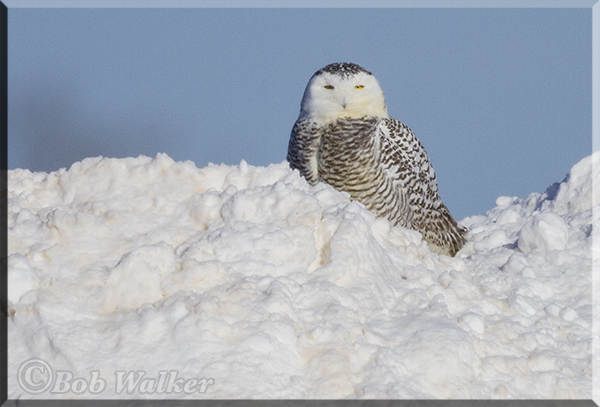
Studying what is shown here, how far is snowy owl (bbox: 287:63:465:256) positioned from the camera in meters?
4.21

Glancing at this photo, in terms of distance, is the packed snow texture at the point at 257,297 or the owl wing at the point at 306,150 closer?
the packed snow texture at the point at 257,297

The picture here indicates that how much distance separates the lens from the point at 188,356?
1775 millimetres

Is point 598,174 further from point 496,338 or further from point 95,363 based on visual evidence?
point 95,363

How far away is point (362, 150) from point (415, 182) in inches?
18.4

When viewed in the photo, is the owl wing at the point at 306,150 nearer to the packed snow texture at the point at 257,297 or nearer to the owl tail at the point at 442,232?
the owl tail at the point at 442,232

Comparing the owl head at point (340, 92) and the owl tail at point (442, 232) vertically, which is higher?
the owl head at point (340, 92)

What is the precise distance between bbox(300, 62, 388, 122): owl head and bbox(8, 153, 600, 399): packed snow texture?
1.67m

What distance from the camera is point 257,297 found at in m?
1.99

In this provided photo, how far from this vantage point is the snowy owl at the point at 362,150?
4.21m

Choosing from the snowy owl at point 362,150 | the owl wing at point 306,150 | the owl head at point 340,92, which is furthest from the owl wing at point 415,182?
the owl wing at point 306,150

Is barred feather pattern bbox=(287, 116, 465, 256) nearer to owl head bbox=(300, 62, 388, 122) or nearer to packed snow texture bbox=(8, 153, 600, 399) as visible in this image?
owl head bbox=(300, 62, 388, 122)

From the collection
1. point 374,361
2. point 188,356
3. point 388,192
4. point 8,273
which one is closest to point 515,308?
point 374,361

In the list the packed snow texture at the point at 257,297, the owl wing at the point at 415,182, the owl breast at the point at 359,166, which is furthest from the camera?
the owl wing at the point at 415,182

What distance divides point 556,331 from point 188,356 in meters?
1.30
